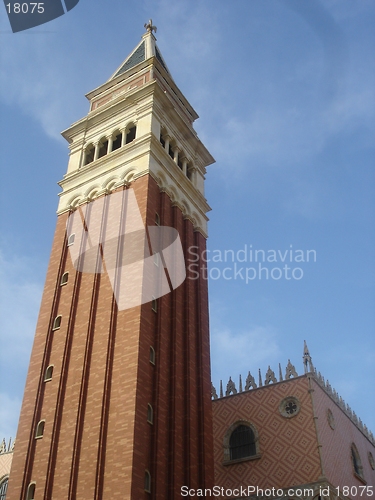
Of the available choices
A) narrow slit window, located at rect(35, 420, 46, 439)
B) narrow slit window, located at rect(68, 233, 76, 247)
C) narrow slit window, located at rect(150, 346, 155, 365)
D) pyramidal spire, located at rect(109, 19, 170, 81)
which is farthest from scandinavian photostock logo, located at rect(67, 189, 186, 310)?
pyramidal spire, located at rect(109, 19, 170, 81)

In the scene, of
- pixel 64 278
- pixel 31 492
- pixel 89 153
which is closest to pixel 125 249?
pixel 64 278

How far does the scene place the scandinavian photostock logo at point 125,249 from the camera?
21.5 meters

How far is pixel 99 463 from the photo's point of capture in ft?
55.4

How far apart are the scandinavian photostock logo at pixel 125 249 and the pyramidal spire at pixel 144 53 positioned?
12.4 m

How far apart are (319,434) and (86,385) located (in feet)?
36.0

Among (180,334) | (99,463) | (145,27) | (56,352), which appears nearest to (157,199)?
(180,334)

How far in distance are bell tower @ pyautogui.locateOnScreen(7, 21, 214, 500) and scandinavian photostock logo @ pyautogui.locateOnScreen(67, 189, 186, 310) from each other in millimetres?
59

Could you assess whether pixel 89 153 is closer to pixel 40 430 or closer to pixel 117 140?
pixel 117 140

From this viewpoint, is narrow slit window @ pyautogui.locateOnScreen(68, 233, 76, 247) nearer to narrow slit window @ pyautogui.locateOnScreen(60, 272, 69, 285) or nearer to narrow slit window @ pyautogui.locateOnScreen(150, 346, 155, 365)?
narrow slit window @ pyautogui.locateOnScreen(60, 272, 69, 285)

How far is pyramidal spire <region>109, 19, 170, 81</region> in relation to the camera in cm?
3503

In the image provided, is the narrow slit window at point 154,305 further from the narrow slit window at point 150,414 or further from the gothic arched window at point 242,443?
the gothic arched window at point 242,443

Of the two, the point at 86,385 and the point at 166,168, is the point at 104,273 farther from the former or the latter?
the point at 166,168

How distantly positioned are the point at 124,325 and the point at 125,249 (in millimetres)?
3822

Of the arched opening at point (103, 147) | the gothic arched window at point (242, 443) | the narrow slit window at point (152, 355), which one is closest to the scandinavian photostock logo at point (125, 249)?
the narrow slit window at point (152, 355)
